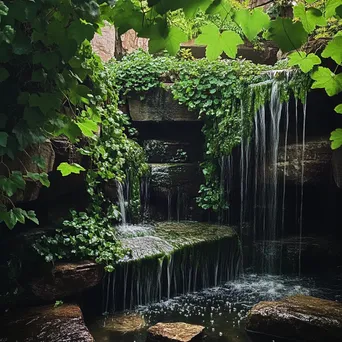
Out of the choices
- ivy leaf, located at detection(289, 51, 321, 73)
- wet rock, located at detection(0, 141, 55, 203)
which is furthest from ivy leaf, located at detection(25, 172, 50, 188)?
ivy leaf, located at detection(289, 51, 321, 73)

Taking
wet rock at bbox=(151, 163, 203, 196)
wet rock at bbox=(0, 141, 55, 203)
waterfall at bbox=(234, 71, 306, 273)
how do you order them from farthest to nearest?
wet rock at bbox=(151, 163, 203, 196) < waterfall at bbox=(234, 71, 306, 273) < wet rock at bbox=(0, 141, 55, 203)

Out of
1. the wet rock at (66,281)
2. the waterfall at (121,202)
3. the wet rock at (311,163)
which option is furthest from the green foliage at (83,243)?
the wet rock at (311,163)

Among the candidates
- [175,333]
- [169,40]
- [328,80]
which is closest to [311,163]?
[175,333]

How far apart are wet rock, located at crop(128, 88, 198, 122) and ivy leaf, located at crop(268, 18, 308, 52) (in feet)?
24.4

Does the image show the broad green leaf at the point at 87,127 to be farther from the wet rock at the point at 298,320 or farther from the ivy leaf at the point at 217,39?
the wet rock at the point at 298,320

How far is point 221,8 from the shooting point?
1179 mm

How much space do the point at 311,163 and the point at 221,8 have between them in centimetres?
641

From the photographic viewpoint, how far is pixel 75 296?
4.72 metres

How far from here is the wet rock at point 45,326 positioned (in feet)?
11.5

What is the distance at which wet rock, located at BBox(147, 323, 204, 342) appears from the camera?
3.98 m

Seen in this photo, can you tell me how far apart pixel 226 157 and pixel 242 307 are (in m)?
3.47

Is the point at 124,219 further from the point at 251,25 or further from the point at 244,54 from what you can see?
the point at 244,54

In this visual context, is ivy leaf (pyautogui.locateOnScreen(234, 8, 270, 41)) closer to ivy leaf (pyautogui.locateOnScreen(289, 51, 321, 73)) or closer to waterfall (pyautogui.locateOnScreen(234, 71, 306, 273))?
ivy leaf (pyautogui.locateOnScreen(289, 51, 321, 73))

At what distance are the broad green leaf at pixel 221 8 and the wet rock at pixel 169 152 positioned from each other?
8.04 meters
